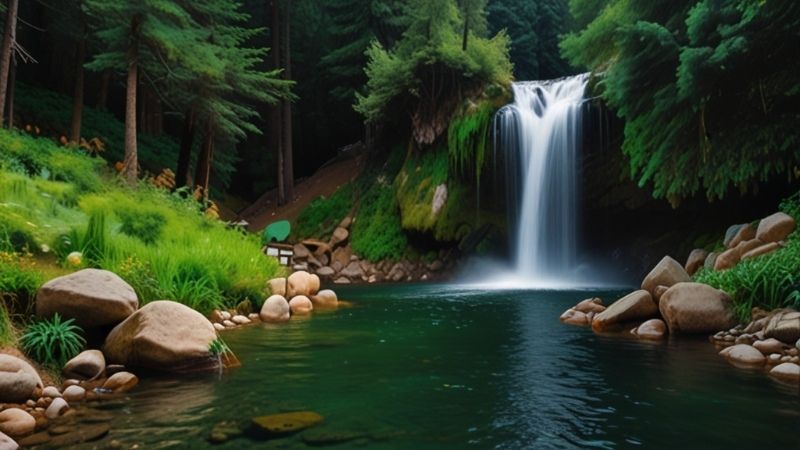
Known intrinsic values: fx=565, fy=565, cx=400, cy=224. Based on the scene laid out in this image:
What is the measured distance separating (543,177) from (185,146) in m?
12.6

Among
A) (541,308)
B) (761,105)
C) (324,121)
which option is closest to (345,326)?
(541,308)

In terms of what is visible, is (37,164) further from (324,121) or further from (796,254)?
(324,121)

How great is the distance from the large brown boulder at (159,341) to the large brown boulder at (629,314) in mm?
5845

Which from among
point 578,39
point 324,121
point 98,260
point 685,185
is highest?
point 324,121

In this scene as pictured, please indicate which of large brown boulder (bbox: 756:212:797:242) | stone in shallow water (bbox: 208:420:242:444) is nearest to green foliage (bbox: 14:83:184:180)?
large brown boulder (bbox: 756:212:797:242)

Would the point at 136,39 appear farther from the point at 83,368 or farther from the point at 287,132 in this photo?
the point at 287,132

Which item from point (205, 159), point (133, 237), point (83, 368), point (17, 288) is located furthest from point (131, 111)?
point (83, 368)

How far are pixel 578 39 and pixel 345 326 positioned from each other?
24.1 feet

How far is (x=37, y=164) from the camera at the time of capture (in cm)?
1255

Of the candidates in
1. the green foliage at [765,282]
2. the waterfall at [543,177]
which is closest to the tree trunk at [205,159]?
the waterfall at [543,177]

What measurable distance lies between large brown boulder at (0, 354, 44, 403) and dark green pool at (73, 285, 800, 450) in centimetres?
76

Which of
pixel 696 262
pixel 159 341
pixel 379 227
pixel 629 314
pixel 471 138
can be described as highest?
pixel 471 138

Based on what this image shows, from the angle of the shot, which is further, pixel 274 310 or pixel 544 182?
pixel 544 182

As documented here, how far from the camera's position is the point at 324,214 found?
2681 centimetres
